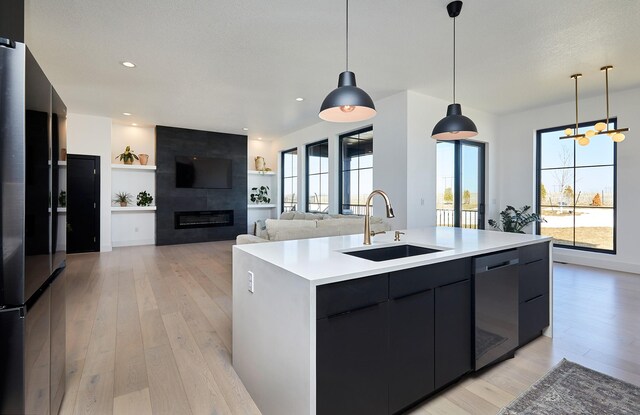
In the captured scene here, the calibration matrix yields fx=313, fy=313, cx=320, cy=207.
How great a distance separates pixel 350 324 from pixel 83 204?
283 inches

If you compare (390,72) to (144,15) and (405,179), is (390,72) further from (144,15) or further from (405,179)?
(144,15)

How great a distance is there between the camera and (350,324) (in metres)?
1.43

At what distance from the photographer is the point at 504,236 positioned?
2648 mm

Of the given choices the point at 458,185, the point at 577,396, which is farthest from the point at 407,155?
the point at 577,396

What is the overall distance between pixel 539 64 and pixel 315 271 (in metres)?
4.40

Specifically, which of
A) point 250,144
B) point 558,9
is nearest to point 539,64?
point 558,9

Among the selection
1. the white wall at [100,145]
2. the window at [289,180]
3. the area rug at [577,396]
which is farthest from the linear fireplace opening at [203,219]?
the area rug at [577,396]

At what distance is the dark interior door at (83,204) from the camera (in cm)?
637

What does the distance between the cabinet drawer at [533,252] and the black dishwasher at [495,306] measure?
5.4 inches

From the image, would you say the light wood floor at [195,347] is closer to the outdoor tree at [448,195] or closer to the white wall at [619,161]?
the white wall at [619,161]

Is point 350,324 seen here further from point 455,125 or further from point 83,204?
point 83,204

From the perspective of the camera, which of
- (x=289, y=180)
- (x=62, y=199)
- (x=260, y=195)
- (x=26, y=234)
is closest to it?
(x=26, y=234)

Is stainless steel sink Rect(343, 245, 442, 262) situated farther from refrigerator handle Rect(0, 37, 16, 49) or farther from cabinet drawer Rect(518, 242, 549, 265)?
refrigerator handle Rect(0, 37, 16, 49)

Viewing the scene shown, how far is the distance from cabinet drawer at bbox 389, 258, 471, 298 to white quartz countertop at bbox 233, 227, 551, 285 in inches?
1.6
